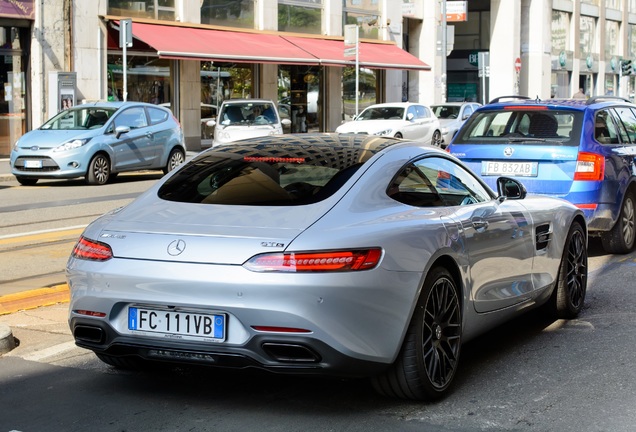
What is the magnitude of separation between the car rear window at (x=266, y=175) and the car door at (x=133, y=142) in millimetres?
15156

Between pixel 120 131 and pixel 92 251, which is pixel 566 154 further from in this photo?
pixel 120 131

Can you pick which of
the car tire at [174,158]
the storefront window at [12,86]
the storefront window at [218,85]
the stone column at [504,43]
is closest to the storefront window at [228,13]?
the storefront window at [218,85]

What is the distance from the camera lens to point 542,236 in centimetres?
682

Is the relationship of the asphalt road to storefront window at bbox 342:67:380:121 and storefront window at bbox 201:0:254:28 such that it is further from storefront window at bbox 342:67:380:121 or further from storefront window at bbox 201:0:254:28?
storefront window at bbox 342:67:380:121

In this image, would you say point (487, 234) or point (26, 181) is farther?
point (26, 181)

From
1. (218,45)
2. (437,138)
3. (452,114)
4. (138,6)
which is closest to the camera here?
(138,6)

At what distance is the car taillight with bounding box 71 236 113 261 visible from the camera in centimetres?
507

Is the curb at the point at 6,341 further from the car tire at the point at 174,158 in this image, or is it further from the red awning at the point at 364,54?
the red awning at the point at 364,54

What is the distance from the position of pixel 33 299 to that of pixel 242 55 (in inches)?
881

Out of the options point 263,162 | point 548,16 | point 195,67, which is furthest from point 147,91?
point 548,16

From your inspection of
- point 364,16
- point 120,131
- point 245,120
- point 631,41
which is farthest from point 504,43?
point 120,131

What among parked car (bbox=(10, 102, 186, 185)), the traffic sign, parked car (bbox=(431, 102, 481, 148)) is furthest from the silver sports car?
the traffic sign

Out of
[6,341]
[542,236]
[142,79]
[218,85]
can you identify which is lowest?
[6,341]

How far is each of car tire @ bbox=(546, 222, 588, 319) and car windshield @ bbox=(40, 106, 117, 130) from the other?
1465 cm
